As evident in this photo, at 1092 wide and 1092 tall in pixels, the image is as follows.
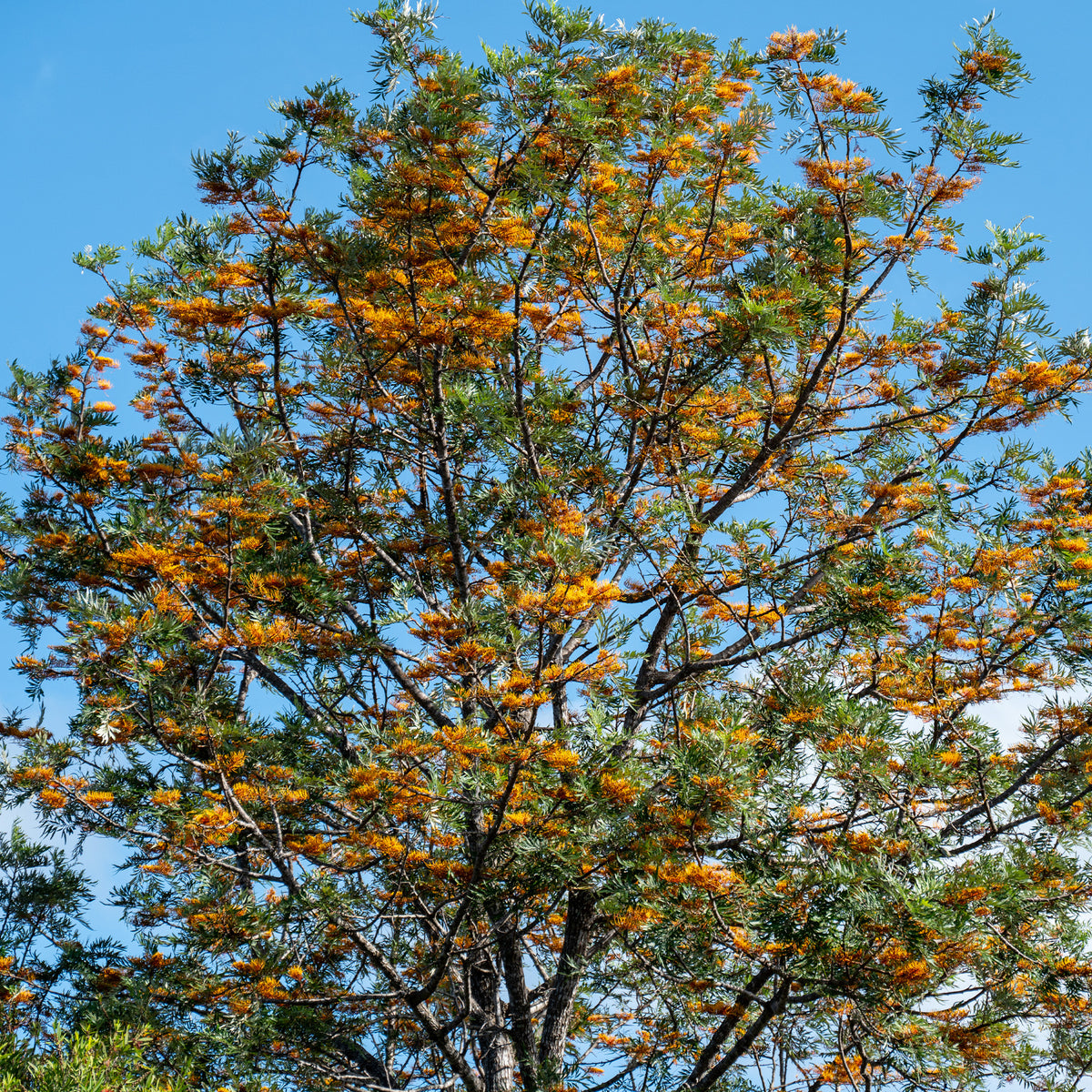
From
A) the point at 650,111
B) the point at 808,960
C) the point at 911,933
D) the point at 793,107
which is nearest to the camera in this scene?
the point at 911,933

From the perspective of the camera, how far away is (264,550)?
18.0ft

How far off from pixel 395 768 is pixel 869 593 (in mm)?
2143

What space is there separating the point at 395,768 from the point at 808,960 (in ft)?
5.87

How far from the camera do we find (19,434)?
5902 millimetres

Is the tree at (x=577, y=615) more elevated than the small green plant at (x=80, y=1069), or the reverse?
the tree at (x=577, y=615)

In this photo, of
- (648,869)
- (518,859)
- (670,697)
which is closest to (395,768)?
(518,859)

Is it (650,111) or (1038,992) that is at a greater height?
(650,111)

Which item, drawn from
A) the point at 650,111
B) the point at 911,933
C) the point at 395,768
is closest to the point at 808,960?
the point at 911,933

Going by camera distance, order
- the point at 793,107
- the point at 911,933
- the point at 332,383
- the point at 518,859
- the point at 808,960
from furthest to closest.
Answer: the point at 332,383, the point at 793,107, the point at 518,859, the point at 808,960, the point at 911,933

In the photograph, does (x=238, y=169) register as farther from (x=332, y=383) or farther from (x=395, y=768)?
(x=395, y=768)

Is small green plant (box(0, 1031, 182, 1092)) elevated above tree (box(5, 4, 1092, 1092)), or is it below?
below

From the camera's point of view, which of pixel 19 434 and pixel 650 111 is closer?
pixel 650 111

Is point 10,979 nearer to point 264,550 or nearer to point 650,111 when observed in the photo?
point 264,550

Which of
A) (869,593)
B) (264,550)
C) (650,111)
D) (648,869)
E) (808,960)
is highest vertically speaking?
(650,111)
